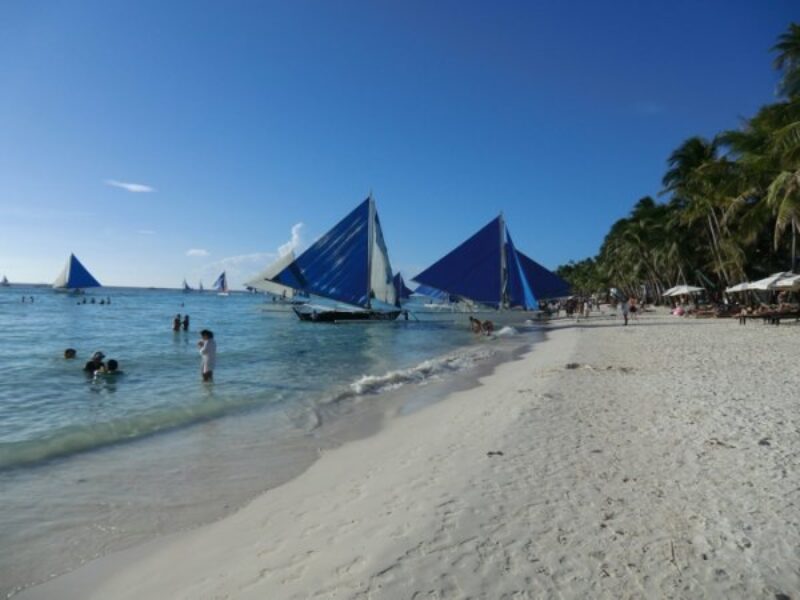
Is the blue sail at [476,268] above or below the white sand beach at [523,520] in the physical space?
above

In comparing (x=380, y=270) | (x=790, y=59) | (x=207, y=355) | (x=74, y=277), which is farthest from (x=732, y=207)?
(x=74, y=277)

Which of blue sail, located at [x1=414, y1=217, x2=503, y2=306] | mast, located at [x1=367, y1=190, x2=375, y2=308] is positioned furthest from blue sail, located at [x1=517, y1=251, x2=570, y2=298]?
mast, located at [x1=367, y1=190, x2=375, y2=308]

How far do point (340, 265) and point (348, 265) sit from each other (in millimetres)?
558

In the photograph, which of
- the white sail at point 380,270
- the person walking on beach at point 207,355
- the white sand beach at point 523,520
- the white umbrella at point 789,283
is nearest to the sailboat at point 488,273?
the white sail at point 380,270

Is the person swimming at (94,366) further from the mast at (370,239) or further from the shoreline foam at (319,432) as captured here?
the mast at (370,239)

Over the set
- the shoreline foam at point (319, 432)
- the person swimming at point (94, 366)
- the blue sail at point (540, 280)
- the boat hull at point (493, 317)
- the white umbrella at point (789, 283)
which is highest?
the blue sail at point (540, 280)

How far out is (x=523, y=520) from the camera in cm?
422

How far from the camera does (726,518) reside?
4.10m

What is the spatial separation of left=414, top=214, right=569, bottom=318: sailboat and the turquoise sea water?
17.6m

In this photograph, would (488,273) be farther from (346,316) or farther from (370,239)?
(346,316)

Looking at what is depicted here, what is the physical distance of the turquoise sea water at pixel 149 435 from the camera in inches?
194

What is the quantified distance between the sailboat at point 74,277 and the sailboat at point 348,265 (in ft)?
225

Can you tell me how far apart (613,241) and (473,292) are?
4503 centimetres

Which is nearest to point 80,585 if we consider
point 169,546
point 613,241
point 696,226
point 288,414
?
point 169,546
